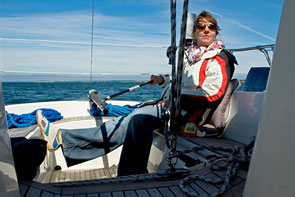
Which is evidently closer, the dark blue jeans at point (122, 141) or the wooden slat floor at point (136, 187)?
the wooden slat floor at point (136, 187)

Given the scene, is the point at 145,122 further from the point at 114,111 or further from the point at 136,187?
the point at 114,111

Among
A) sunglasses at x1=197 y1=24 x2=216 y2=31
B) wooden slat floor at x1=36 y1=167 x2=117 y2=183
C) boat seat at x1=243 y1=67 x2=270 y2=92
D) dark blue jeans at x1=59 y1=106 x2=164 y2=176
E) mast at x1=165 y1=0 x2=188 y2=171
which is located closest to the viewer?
mast at x1=165 y1=0 x2=188 y2=171

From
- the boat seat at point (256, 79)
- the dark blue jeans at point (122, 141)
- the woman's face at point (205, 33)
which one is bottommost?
the dark blue jeans at point (122, 141)

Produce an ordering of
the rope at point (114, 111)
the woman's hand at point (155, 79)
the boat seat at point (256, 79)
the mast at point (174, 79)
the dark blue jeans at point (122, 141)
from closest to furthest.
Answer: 1. the mast at point (174, 79)
2. the dark blue jeans at point (122, 141)
3. the woman's hand at point (155, 79)
4. the rope at point (114, 111)
5. the boat seat at point (256, 79)

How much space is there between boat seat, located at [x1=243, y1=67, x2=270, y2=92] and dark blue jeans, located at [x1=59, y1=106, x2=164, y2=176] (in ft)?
6.26

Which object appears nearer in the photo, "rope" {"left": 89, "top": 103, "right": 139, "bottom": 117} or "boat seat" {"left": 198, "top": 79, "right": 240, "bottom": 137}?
"boat seat" {"left": 198, "top": 79, "right": 240, "bottom": 137}

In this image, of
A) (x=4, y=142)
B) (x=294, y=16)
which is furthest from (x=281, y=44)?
(x=4, y=142)

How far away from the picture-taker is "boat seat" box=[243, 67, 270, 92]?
322cm

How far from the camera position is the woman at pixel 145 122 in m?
1.73

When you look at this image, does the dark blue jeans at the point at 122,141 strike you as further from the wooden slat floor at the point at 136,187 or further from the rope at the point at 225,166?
the rope at the point at 225,166

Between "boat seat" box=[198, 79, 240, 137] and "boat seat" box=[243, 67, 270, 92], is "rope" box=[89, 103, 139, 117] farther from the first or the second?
"boat seat" box=[243, 67, 270, 92]

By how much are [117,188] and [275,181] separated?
0.72m

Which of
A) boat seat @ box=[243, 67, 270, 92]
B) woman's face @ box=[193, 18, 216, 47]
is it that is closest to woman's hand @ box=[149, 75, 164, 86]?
woman's face @ box=[193, 18, 216, 47]

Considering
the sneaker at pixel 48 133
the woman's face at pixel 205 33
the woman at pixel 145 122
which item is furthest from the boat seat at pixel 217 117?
the sneaker at pixel 48 133
